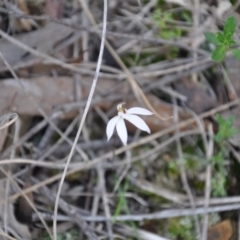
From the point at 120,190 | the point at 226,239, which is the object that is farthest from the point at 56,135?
the point at 226,239

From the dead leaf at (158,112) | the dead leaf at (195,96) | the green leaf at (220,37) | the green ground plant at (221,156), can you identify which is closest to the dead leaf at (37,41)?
the dead leaf at (158,112)

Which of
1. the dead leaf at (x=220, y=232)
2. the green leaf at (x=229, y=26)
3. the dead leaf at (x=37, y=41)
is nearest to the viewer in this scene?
the green leaf at (x=229, y=26)

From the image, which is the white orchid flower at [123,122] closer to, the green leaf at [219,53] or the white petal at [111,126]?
the white petal at [111,126]

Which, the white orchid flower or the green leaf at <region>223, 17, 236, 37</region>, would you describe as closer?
the white orchid flower

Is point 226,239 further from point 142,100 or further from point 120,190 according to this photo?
point 142,100

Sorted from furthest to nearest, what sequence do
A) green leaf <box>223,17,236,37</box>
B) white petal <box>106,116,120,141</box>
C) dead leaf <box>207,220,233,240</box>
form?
dead leaf <box>207,220,233,240</box>
green leaf <box>223,17,236,37</box>
white petal <box>106,116,120,141</box>

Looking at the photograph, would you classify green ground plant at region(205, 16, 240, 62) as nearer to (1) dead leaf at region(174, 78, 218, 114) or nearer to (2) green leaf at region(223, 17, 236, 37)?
(2) green leaf at region(223, 17, 236, 37)

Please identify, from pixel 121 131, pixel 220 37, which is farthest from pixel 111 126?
pixel 220 37

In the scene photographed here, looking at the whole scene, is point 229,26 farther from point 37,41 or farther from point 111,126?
point 37,41

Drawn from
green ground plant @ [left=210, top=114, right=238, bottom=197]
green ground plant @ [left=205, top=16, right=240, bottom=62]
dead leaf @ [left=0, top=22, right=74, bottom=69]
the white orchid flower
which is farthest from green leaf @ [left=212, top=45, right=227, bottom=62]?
dead leaf @ [left=0, top=22, right=74, bottom=69]

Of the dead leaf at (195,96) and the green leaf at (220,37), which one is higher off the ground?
the green leaf at (220,37)
